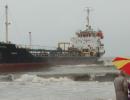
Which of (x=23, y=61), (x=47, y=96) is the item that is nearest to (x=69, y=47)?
(x=23, y=61)

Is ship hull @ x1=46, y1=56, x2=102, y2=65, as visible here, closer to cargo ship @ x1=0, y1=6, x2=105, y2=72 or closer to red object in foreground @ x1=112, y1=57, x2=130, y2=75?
cargo ship @ x1=0, y1=6, x2=105, y2=72

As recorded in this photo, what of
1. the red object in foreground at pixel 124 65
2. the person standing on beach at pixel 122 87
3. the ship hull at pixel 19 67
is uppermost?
the red object in foreground at pixel 124 65

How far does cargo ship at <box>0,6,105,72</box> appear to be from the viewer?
38781 mm

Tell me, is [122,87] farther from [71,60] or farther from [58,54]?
[71,60]

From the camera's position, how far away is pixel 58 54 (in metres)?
51.6

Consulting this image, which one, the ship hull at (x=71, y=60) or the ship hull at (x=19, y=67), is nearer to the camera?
the ship hull at (x=19, y=67)

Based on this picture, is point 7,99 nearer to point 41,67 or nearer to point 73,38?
point 41,67

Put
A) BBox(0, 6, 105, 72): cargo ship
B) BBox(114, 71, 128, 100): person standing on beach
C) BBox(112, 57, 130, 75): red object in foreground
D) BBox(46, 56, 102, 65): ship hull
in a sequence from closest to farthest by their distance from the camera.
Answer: BBox(112, 57, 130, 75): red object in foreground
BBox(114, 71, 128, 100): person standing on beach
BBox(0, 6, 105, 72): cargo ship
BBox(46, 56, 102, 65): ship hull

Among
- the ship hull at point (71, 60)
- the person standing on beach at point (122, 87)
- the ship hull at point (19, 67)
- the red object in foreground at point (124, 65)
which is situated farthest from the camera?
the ship hull at point (71, 60)

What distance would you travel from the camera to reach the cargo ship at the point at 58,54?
127ft

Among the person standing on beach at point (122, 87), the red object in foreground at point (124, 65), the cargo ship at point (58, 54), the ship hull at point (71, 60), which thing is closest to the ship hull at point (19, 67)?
the cargo ship at point (58, 54)

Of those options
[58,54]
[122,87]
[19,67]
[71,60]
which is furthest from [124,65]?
[71,60]

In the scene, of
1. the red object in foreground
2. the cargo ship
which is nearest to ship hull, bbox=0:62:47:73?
the cargo ship

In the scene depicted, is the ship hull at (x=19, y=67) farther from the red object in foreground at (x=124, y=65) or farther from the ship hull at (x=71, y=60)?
the red object in foreground at (x=124, y=65)
